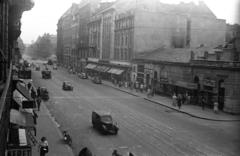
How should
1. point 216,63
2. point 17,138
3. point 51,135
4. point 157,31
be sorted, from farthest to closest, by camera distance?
point 157,31
point 216,63
point 51,135
point 17,138

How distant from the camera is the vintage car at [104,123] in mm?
19142

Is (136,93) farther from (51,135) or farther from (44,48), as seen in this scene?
(44,48)

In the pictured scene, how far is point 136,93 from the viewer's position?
141ft

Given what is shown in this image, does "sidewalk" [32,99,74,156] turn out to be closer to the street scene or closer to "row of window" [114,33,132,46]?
the street scene

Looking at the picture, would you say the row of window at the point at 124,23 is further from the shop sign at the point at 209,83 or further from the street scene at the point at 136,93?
the shop sign at the point at 209,83

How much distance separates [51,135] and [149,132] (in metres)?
6.22

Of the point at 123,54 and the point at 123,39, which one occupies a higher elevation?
the point at 123,39

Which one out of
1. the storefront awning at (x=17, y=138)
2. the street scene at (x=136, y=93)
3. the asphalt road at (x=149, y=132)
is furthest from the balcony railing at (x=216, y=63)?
the storefront awning at (x=17, y=138)

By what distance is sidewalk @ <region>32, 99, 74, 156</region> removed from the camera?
49.2ft

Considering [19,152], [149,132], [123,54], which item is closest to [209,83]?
[149,132]

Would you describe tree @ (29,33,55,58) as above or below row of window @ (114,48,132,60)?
above

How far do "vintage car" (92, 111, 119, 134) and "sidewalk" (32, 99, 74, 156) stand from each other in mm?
2551

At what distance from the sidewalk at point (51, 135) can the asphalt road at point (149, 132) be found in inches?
23.2

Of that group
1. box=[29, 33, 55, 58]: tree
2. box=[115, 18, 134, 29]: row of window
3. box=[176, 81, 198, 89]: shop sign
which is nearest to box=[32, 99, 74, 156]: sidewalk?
box=[176, 81, 198, 89]: shop sign
